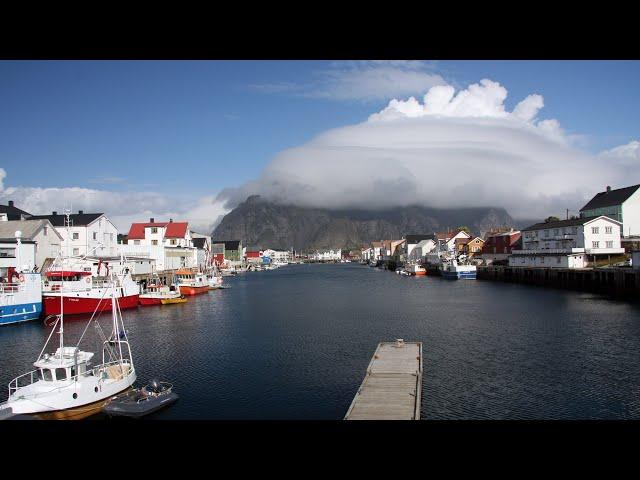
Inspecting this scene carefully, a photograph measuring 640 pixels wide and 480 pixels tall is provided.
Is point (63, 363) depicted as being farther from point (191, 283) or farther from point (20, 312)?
point (191, 283)

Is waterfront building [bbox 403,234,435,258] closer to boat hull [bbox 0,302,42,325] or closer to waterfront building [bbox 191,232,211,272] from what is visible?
waterfront building [bbox 191,232,211,272]

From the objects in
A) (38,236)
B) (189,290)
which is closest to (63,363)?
(38,236)

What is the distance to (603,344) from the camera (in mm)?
26469

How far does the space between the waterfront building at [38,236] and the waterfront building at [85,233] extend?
7.51 feet

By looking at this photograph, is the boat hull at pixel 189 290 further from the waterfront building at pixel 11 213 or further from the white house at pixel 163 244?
the waterfront building at pixel 11 213

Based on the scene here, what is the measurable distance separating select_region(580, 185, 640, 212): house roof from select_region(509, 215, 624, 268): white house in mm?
5928

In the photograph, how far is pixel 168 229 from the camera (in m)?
84.3

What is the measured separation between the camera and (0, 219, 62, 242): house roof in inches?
1962

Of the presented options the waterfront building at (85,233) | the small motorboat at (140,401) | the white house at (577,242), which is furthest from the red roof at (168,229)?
the small motorboat at (140,401)
